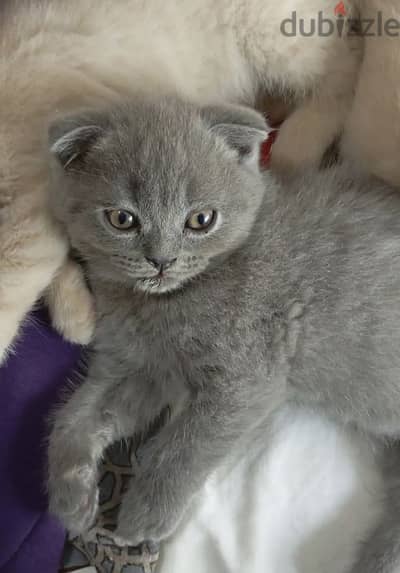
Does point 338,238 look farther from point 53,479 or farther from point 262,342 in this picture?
point 53,479

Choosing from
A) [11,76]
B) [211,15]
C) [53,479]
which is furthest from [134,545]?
[211,15]

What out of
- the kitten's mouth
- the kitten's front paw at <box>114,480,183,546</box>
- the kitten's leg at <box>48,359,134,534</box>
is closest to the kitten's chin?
the kitten's mouth

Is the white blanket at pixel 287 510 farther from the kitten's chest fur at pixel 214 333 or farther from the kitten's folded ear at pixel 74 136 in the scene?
the kitten's folded ear at pixel 74 136

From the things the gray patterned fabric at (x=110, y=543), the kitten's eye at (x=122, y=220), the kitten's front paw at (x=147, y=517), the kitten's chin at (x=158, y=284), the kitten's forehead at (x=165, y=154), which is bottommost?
the gray patterned fabric at (x=110, y=543)

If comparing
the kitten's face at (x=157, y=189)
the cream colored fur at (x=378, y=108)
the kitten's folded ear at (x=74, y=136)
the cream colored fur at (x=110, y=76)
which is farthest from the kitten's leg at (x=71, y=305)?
the cream colored fur at (x=378, y=108)

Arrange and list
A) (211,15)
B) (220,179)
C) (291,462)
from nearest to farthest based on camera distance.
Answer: (220,179)
(291,462)
(211,15)

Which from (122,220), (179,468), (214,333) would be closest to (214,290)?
(214,333)

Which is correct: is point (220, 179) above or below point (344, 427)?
above
